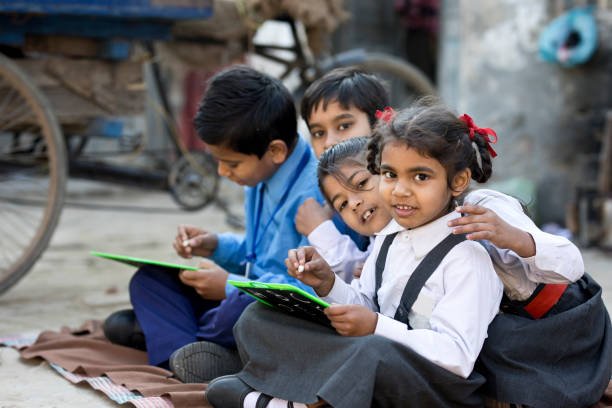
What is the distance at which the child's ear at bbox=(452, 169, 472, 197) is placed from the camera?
2.26 m

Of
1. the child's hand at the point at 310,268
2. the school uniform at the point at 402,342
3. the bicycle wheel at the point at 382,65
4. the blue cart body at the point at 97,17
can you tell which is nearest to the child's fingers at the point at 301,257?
the child's hand at the point at 310,268

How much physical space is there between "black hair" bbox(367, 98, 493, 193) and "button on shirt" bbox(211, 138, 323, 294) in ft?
2.14

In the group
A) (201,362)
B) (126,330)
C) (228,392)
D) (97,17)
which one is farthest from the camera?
(97,17)

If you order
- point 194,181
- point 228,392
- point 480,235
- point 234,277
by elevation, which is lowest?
point 194,181

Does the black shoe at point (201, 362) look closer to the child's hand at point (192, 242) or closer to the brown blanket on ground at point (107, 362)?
the brown blanket on ground at point (107, 362)

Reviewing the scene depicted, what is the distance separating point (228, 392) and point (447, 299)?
2.11 ft

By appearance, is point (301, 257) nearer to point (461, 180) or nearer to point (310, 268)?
point (310, 268)

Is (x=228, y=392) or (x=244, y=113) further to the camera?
(x=244, y=113)

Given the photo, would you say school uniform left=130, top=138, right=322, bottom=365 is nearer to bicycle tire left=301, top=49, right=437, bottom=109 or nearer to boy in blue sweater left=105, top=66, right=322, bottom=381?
boy in blue sweater left=105, top=66, right=322, bottom=381

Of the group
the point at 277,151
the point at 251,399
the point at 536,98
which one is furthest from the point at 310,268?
the point at 536,98

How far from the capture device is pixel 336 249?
276 centimetres

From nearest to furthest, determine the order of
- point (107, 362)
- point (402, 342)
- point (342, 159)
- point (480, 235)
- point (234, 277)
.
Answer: point (480, 235) → point (402, 342) → point (342, 159) → point (234, 277) → point (107, 362)

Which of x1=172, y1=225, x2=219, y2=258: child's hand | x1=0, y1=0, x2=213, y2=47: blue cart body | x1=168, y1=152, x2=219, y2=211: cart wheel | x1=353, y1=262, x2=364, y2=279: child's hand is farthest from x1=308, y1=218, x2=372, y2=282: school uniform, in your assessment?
x1=168, y1=152, x2=219, y2=211: cart wheel

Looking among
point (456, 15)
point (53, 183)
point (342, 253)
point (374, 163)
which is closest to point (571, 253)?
point (374, 163)
